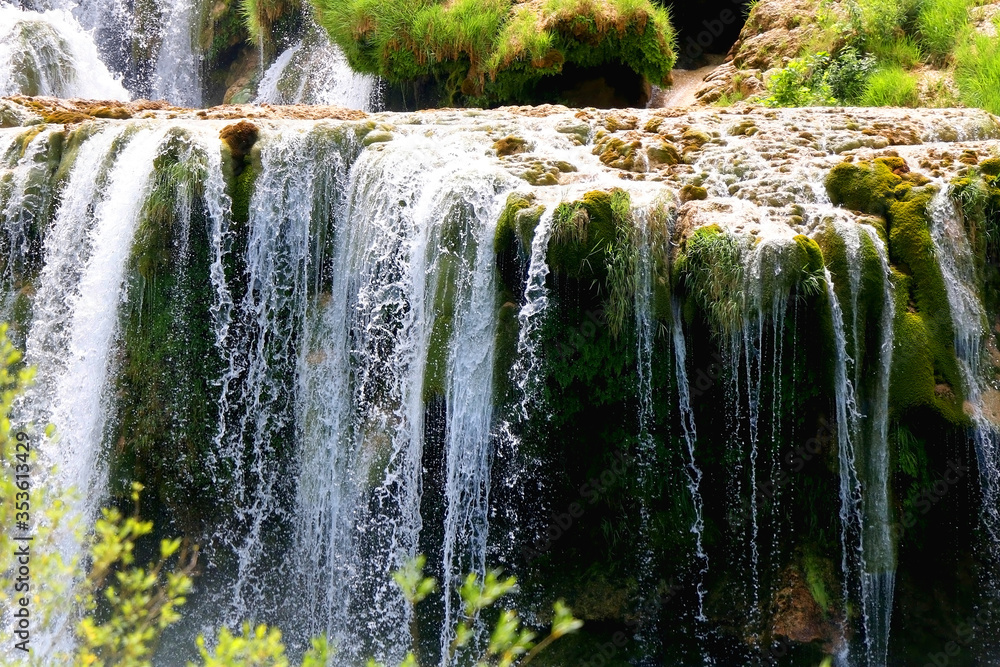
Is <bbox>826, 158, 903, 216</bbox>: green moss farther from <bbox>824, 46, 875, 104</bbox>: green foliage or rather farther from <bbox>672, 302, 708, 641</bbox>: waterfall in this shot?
<bbox>824, 46, 875, 104</bbox>: green foliage

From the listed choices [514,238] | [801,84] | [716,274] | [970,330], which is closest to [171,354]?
[514,238]

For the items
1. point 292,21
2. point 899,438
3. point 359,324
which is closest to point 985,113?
point 899,438

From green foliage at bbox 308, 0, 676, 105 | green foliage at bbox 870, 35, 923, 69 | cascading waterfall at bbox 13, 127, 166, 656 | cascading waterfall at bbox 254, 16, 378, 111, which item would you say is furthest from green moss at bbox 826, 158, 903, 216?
cascading waterfall at bbox 254, 16, 378, 111

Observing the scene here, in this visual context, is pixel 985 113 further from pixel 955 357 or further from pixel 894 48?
pixel 955 357

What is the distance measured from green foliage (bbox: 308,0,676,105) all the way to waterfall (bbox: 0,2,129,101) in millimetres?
3023

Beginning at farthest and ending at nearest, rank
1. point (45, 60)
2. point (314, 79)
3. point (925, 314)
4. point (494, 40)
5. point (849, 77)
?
point (314, 79) → point (45, 60) → point (494, 40) → point (849, 77) → point (925, 314)

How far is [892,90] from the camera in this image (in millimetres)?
8664

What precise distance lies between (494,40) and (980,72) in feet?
15.7

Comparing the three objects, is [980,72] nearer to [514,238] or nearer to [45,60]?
[514,238]

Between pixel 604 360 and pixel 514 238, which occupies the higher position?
pixel 514 238

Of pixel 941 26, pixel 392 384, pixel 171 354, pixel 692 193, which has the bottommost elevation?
pixel 392 384

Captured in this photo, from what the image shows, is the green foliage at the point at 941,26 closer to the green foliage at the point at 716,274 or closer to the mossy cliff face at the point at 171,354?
the green foliage at the point at 716,274

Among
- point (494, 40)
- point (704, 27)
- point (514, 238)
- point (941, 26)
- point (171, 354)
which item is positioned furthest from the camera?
point (704, 27)

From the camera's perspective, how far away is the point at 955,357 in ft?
18.0
